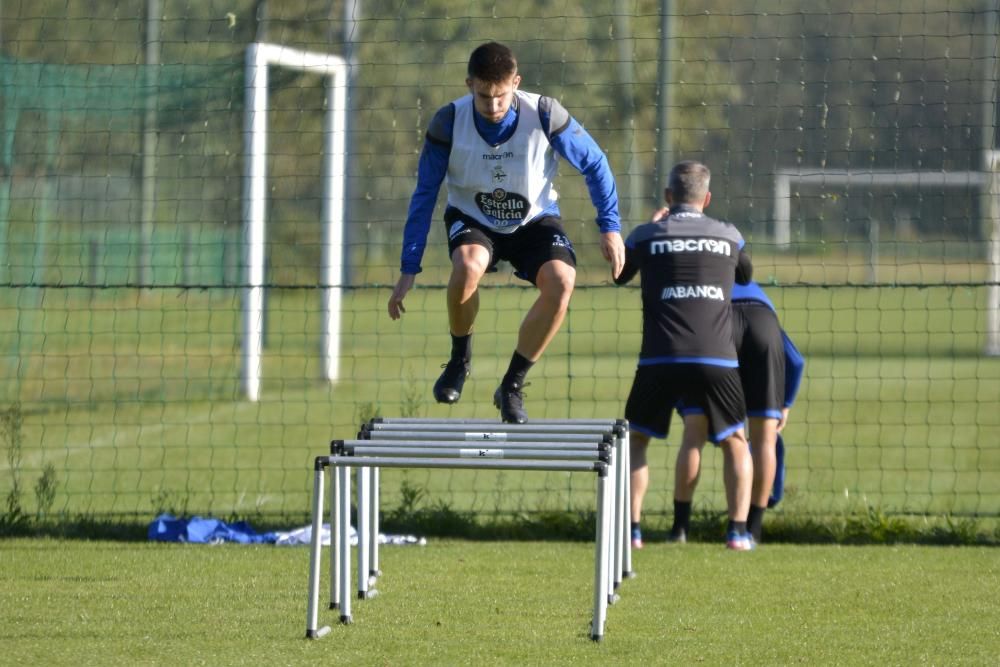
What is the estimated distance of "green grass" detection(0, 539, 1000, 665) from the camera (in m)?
5.79

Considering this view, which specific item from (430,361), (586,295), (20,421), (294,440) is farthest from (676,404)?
(586,295)

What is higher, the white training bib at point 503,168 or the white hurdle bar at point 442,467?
the white training bib at point 503,168

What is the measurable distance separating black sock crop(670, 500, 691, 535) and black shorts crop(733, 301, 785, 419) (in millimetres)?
657

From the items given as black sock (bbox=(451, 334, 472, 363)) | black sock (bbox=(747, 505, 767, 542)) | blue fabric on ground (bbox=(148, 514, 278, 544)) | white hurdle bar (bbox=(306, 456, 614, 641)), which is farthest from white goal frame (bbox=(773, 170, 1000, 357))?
white hurdle bar (bbox=(306, 456, 614, 641))

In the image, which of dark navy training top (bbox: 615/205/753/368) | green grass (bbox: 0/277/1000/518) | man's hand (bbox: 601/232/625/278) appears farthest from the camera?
green grass (bbox: 0/277/1000/518)

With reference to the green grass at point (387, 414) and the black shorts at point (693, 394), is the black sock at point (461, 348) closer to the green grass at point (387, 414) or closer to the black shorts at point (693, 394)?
the black shorts at point (693, 394)

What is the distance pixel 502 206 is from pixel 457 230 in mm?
238

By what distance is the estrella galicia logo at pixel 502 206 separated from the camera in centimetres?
695

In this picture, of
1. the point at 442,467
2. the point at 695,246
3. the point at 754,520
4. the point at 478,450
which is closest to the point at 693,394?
the point at 695,246

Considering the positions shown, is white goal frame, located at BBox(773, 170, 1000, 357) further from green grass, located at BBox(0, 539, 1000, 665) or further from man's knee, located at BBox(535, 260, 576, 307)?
man's knee, located at BBox(535, 260, 576, 307)

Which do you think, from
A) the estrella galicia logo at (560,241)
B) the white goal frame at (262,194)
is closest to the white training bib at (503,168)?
the estrella galicia logo at (560,241)

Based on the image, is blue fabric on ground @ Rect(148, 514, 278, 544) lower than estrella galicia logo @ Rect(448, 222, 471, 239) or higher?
lower

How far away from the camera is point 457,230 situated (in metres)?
7.00

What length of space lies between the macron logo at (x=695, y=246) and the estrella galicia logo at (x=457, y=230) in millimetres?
1646
